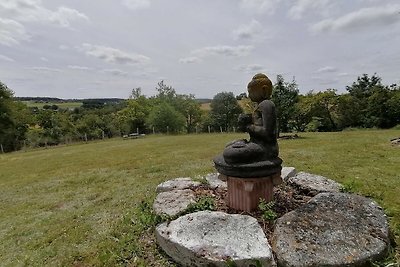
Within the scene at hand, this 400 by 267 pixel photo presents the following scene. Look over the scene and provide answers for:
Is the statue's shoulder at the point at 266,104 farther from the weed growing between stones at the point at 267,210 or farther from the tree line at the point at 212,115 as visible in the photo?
the tree line at the point at 212,115

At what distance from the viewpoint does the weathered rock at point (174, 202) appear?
15.5 ft

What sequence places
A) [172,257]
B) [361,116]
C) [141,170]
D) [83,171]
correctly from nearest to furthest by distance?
[172,257]
[141,170]
[83,171]
[361,116]

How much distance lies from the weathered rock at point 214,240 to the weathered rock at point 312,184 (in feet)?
6.29

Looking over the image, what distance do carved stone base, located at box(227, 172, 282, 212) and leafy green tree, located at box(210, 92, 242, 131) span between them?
3886 cm

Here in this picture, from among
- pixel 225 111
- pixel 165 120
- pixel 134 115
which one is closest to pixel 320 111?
pixel 225 111

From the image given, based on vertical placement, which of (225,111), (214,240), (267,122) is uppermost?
(267,122)

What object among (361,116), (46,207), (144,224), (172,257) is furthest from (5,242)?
(361,116)

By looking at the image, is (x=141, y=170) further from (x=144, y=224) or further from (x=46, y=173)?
(x=144, y=224)

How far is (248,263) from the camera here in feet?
10.8

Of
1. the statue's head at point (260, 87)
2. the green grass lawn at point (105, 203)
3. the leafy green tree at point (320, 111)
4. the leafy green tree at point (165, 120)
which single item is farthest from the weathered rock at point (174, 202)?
the leafy green tree at point (165, 120)

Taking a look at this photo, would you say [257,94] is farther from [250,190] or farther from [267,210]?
[267,210]

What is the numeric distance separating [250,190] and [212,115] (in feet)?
136

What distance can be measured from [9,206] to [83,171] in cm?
398

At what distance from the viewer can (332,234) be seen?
3.68 metres
